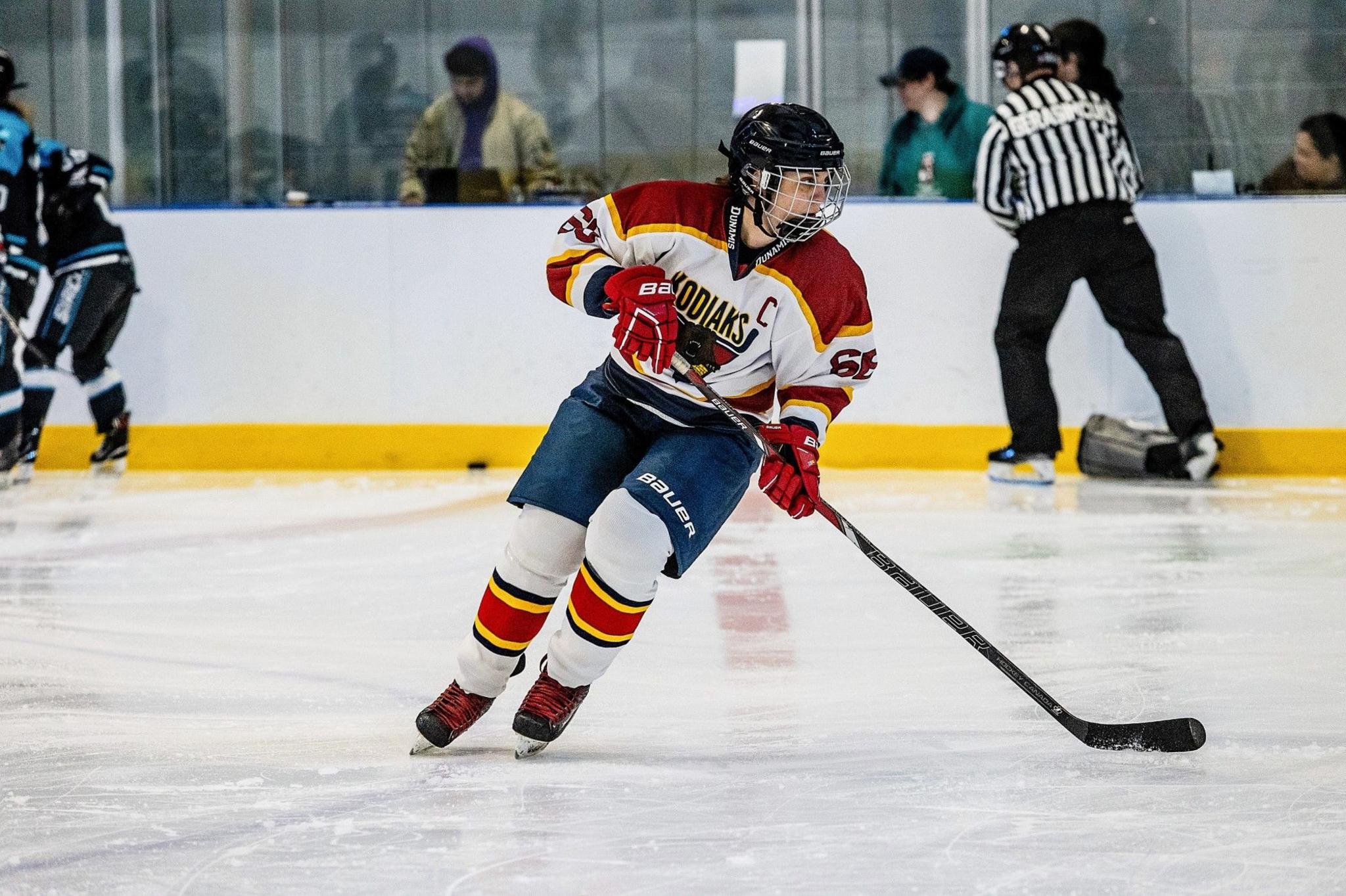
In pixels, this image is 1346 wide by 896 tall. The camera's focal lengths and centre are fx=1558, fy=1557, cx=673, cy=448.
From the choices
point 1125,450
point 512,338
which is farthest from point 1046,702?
point 512,338

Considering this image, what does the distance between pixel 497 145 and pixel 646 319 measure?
12.8 ft

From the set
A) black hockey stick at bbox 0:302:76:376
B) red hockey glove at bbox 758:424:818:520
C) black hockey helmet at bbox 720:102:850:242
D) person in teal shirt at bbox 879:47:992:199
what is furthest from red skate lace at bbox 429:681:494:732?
person in teal shirt at bbox 879:47:992:199

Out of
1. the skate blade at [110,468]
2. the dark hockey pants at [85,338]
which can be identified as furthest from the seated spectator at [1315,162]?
the skate blade at [110,468]

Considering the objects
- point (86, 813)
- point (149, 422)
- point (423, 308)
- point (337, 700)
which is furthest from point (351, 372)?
point (86, 813)

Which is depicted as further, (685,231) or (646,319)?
(685,231)

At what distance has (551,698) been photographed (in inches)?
82.7

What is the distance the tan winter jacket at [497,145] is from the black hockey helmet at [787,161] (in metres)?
3.74

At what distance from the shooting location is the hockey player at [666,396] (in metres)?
2.03

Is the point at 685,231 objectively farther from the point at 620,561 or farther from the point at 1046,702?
the point at 1046,702

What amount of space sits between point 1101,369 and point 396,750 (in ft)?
12.2

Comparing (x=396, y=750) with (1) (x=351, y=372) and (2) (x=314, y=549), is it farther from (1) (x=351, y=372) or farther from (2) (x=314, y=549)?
(1) (x=351, y=372)

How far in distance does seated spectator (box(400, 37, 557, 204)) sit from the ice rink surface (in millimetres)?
2054

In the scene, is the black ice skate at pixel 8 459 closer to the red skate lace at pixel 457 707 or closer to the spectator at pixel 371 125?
the spectator at pixel 371 125

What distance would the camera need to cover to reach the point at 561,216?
215 inches
